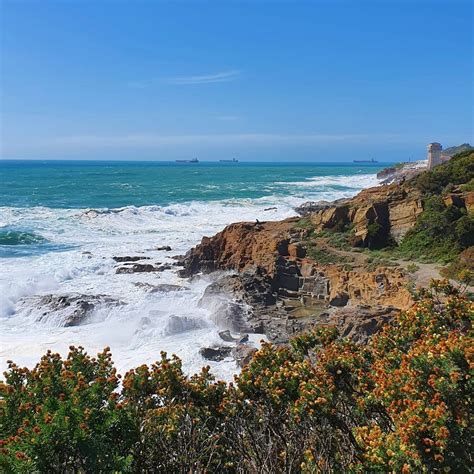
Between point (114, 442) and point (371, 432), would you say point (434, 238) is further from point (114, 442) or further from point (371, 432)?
point (114, 442)

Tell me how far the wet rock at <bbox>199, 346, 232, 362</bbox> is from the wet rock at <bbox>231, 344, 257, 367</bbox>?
0.23 m

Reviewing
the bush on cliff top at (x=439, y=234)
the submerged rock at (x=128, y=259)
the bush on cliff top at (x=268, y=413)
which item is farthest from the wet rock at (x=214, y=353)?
the submerged rock at (x=128, y=259)

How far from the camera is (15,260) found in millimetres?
30938

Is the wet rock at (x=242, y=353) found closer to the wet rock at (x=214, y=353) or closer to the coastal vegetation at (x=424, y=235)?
the wet rock at (x=214, y=353)

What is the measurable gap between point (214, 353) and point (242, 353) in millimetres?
919

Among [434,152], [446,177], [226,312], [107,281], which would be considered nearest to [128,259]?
[107,281]

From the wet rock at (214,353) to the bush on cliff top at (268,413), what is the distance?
7.46 meters

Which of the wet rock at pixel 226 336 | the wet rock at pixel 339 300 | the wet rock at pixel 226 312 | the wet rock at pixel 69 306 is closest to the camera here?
the wet rock at pixel 226 336

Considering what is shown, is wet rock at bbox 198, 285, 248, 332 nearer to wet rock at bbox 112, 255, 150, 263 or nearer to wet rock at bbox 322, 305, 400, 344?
wet rock at bbox 322, 305, 400, 344

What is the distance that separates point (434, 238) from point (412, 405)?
1779 cm

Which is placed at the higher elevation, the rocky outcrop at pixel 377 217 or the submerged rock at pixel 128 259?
the rocky outcrop at pixel 377 217

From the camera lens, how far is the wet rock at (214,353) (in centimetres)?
1611

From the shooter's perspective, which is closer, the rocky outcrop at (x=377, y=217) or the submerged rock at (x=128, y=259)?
the rocky outcrop at (x=377, y=217)

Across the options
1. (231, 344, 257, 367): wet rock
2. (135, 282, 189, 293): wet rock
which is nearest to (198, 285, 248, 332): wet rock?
(231, 344, 257, 367): wet rock
